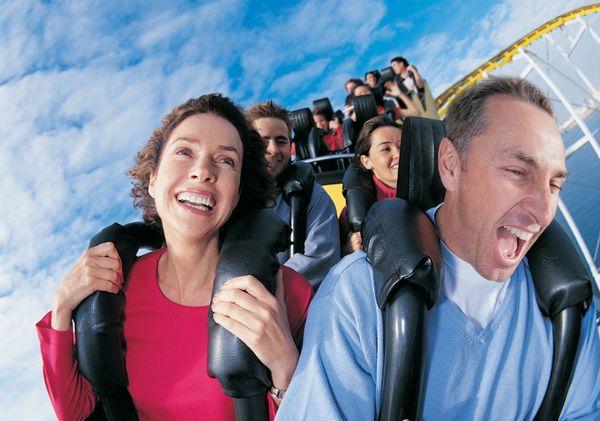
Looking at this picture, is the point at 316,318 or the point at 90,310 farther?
the point at 90,310

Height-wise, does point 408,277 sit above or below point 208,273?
below

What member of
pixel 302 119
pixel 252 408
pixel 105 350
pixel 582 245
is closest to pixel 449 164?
pixel 252 408

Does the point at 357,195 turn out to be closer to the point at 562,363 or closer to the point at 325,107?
the point at 562,363

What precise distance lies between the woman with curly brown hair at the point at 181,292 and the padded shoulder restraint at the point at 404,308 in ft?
0.72

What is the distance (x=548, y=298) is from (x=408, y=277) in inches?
14.7

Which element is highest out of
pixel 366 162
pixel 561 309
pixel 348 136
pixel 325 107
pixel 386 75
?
pixel 386 75

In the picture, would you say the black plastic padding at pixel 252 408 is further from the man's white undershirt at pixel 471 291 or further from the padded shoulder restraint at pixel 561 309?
the padded shoulder restraint at pixel 561 309

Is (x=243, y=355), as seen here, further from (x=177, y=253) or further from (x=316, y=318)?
(x=177, y=253)

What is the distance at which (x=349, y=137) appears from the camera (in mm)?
4473

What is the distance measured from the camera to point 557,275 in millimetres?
1037

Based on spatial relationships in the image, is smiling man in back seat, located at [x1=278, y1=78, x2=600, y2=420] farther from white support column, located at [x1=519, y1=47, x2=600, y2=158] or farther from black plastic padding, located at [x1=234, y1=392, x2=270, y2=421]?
white support column, located at [x1=519, y1=47, x2=600, y2=158]

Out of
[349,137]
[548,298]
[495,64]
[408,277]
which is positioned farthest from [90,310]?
[495,64]

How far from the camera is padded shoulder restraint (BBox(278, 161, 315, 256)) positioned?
7.36 ft

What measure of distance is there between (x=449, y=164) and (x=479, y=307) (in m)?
0.33
